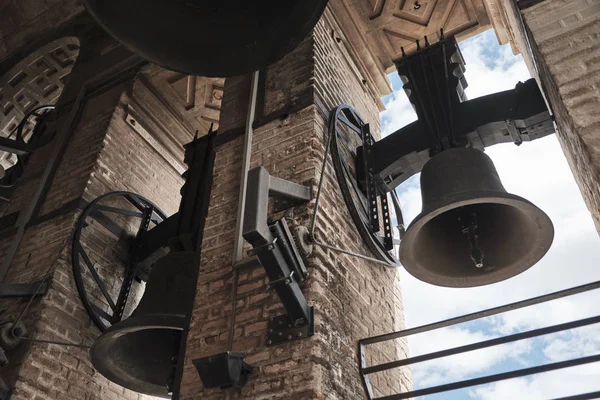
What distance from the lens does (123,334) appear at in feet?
9.92

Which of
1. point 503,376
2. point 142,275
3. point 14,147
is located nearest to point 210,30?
point 503,376

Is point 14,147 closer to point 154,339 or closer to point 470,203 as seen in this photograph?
point 154,339

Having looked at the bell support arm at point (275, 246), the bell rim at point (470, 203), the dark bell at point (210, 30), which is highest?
the dark bell at point (210, 30)

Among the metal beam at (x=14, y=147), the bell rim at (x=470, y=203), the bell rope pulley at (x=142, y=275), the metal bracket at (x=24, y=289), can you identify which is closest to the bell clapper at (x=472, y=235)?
the bell rim at (x=470, y=203)

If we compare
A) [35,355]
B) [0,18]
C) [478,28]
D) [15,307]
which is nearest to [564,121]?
[478,28]

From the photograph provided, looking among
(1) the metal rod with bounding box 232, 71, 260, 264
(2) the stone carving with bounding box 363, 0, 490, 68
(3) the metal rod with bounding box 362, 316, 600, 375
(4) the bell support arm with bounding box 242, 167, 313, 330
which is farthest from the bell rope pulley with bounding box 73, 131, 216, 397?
(2) the stone carving with bounding box 363, 0, 490, 68

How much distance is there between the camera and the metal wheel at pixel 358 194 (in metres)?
3.50

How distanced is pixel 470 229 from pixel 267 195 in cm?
120

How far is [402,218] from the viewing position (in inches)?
163

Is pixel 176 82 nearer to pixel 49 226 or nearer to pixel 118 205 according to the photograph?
pixel 118 205

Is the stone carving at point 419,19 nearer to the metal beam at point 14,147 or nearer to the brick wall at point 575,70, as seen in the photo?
the brick wall at point 575,70

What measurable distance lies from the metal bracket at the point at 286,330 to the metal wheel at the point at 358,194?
1047 mm

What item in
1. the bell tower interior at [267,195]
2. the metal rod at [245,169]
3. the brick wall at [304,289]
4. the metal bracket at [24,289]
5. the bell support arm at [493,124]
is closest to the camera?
the bell tower interior at [267,195]

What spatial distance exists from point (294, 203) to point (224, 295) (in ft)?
2.01
